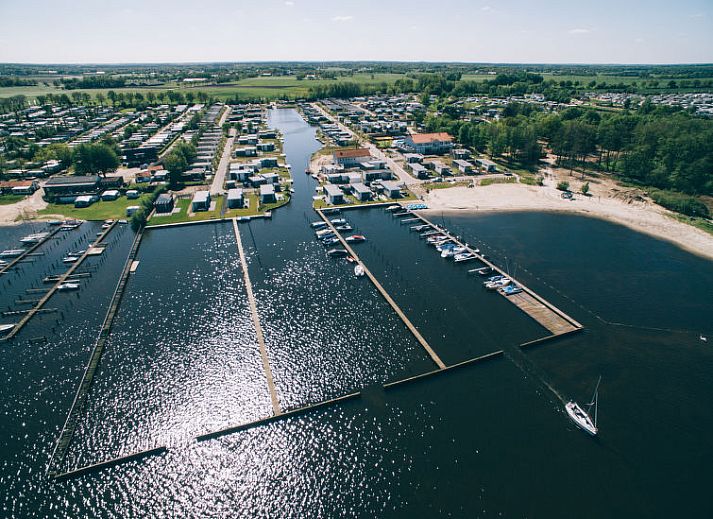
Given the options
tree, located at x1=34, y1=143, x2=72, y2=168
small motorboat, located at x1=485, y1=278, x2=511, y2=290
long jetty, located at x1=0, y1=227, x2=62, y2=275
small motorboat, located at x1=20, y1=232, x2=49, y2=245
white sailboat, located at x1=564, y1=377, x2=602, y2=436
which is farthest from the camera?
tree, located at x1=34, y1=143, x2=72, y2=168

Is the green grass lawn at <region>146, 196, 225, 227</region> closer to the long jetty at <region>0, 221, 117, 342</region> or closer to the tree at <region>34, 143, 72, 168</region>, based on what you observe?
the long jetty at <region>0, 221, 117, 342</region>

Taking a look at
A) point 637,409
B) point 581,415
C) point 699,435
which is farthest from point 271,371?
point 699,435

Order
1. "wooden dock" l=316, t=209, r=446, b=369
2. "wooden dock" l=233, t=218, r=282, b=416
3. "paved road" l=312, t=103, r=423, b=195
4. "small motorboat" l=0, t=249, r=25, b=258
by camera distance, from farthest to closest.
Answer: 1. "paved road" l=312, t=103, r=423, b=195
2. "small motorboat" l=0, t=249, r=25, b=258
3. "wooden dock" l=316, t=209, r=446, b=369
4. "wooden dock" l=233, t=218, r=282, b=416

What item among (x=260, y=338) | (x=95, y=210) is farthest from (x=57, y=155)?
(x=260, y=338)

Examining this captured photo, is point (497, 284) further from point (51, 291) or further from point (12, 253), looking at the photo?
point (12, 253)

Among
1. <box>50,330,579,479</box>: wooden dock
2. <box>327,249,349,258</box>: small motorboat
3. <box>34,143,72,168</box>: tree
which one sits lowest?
<box>50,330,579,479</box>: wooden dock

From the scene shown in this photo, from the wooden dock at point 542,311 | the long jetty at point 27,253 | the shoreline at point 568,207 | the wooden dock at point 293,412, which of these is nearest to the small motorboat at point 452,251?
the wooden dock at point 542,311

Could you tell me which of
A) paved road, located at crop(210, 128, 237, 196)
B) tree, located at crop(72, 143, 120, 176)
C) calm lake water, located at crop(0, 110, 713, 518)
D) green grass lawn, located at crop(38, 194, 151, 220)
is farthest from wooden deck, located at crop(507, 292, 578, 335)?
tree, located at crop(72, 143, 120, 176)
